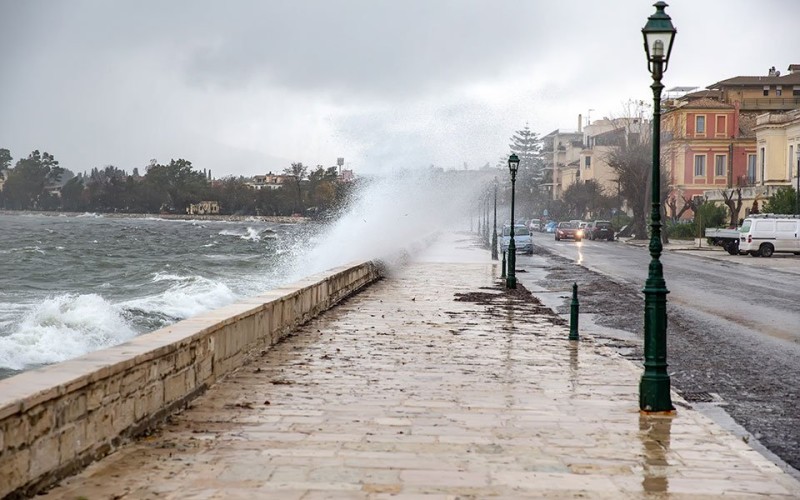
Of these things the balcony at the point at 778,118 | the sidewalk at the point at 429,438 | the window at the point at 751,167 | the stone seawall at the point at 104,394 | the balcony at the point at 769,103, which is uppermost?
the balcony at the point at 769,103

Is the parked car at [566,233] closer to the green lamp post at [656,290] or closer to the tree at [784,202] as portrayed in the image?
the tree at [784,202]

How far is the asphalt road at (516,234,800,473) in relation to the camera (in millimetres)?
11031

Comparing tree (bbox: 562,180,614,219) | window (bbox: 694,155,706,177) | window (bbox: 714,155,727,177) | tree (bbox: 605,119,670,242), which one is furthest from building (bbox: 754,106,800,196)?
tree (bbox: 562,180,614,219)

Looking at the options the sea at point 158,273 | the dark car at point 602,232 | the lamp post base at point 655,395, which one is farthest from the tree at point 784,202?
the lamp post base at point 655,395

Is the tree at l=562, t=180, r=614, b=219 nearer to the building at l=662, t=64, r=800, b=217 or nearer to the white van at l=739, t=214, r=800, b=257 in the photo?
the building at l=662, t=64, r=800, b=217

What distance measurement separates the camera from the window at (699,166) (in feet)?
316

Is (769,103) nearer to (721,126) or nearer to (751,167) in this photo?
(721,126)

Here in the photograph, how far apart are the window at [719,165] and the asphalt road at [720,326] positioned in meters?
54.5

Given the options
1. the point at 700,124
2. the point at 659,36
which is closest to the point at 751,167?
the point at 700,124

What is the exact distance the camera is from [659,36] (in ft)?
33.0

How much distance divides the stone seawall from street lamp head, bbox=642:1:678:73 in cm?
501

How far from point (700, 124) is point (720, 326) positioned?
263 feet

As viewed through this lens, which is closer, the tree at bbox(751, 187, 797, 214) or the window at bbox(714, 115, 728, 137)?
the tree at bbox(751, 187, 797, 214)

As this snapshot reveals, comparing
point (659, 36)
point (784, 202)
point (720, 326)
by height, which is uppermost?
point (659, 36)
